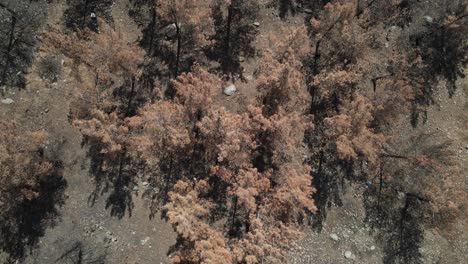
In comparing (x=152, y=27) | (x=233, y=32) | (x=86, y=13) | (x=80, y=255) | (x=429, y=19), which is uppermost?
(x=429, y=19)

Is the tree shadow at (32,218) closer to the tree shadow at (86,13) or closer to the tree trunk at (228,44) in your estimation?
the tree shadow at (86,13)

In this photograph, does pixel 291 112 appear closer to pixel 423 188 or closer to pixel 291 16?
pixel 291 16

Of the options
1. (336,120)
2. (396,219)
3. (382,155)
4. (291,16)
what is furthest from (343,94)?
(396,219)

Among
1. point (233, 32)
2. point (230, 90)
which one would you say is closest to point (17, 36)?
point (233, 32)

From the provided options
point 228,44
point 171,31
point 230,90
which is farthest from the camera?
point 228,44

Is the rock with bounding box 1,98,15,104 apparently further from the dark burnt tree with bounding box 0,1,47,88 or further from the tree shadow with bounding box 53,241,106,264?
the tree shadow with bounding box 53,241,106,264

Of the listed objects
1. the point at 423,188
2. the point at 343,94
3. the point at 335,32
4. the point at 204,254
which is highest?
the point at 335,32

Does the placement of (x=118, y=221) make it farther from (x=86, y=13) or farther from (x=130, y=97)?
(x=86, y=13)

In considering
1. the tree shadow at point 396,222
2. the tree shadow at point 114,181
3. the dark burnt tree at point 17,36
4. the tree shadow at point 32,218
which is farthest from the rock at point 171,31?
the tree shadow at point 396,222
